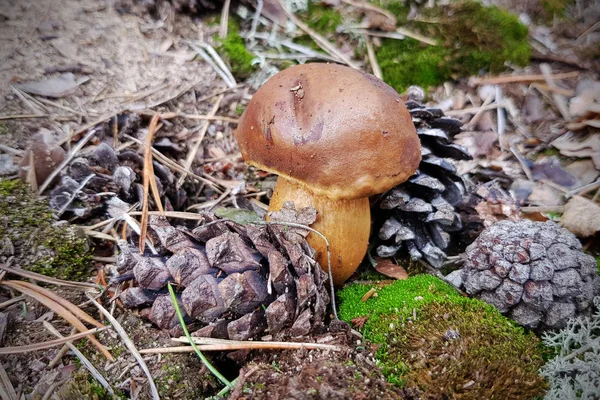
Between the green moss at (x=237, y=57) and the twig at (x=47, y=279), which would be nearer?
the twig at (x=47, y=279)

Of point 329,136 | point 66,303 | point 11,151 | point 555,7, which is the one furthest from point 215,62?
point 555,7

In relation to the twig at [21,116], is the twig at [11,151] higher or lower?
lower

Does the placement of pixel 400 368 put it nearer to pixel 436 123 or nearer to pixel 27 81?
pixel 436 123

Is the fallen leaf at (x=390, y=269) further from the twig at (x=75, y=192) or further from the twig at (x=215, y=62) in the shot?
the twig at (x=215, y=62)

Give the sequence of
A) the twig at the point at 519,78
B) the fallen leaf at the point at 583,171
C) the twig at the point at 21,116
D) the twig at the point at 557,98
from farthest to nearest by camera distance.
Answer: the twig at the point at 519,78, the twig at the point at 557,98, the fallen leaf at the point at 583,171, the twig at the point at 21,116

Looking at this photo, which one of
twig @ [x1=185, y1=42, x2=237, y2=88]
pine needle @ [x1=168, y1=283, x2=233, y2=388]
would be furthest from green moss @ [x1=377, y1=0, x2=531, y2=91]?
pine needle @ [x1=168, y1=283, x2=233, y2=388]

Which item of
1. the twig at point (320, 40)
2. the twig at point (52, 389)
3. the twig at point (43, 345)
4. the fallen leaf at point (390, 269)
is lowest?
the fallen leaf at point (390, 269)

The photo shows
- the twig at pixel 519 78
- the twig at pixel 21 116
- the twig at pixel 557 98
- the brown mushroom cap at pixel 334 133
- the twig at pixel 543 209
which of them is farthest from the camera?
the twig at pixel 519 78

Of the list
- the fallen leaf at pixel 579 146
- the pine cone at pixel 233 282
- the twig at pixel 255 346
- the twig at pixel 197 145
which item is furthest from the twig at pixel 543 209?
the twig at pixel 197 145
